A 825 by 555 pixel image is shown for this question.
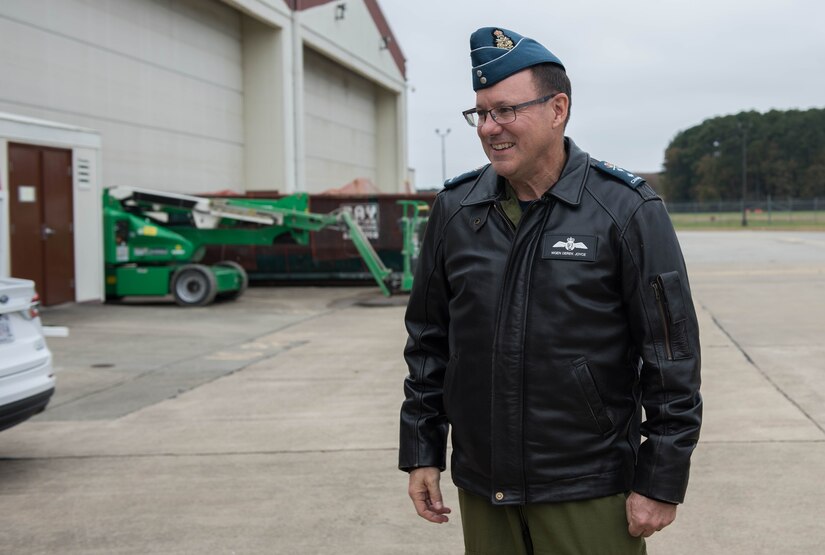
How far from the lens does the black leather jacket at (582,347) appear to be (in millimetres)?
2250

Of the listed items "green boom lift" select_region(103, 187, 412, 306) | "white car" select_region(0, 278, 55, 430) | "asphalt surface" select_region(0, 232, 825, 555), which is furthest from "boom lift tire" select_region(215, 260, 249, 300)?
"white car" select_region(0, 278, 55, 430)

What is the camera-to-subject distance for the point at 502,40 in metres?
2.36

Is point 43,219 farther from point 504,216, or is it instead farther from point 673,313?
point 673,313

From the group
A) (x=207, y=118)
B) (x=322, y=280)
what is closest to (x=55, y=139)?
(x=322, y=280)

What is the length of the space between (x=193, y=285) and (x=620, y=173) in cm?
1424

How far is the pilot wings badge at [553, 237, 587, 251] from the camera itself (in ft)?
7.43

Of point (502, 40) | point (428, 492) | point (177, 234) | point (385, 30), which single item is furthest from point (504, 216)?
point (385, 30)

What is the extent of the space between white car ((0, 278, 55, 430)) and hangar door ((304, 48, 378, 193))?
944 inches

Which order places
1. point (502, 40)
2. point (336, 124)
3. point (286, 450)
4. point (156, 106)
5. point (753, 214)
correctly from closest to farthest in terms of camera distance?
point (502, 40), point (286, 450), point (156, 106), point (336, 124), point (753, 214)

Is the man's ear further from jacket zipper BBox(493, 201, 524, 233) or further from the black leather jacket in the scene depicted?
jacket zipper BBox(493, 201, 524, 233)

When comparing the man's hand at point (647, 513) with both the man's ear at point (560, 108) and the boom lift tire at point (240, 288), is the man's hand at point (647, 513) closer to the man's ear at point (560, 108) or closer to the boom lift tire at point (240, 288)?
the man's ear at point (560, 108)

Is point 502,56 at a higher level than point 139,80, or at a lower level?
lower

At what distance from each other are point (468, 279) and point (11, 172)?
526 inches

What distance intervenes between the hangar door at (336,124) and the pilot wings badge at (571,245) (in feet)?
92.2
